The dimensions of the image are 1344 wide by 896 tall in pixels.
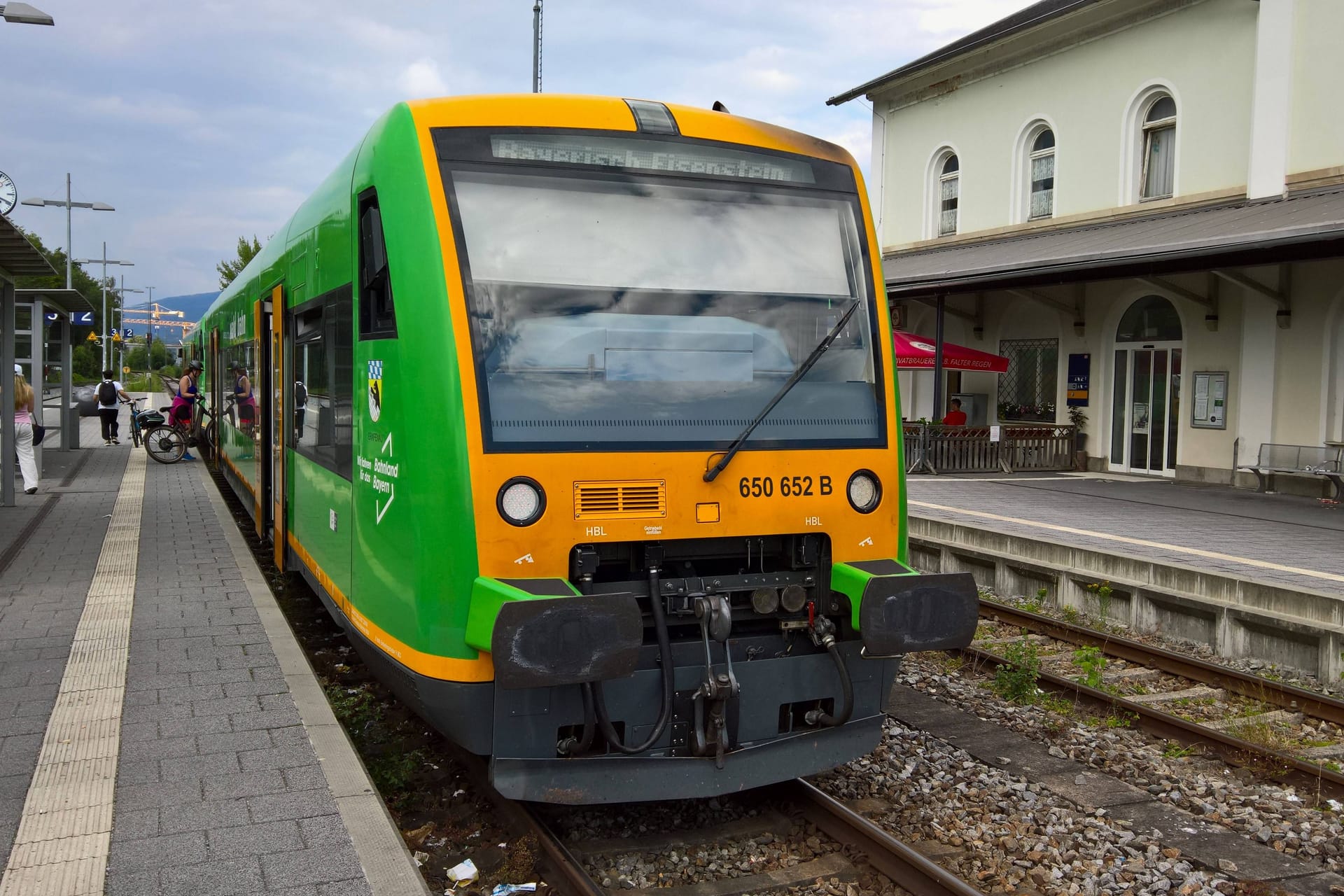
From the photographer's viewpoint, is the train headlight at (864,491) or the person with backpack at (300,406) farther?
the person with backpack at (300,406)

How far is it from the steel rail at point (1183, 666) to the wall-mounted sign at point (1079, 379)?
481 inches

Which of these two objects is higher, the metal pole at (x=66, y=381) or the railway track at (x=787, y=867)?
the metal pole at (x=66, y=381)

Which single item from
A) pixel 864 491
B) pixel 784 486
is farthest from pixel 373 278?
pixel 864 491

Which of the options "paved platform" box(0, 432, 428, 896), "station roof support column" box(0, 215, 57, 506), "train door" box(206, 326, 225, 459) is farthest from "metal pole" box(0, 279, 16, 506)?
"paved platform" box(0, 432, 428, 896)

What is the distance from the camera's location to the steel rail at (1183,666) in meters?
6.74

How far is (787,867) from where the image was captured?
14.5ft

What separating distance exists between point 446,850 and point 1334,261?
1595 centimetres

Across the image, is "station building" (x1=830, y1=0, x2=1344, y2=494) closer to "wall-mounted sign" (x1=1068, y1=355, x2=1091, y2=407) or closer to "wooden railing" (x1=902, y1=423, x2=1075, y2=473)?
"wall-mounted sign" (x1=1068, y1=355, x2=1091, y2=407)

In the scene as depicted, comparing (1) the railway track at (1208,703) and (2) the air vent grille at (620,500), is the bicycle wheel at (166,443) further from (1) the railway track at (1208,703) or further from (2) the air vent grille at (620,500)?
(2) the air vent grille at (620,500)

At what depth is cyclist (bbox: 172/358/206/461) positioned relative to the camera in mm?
20719

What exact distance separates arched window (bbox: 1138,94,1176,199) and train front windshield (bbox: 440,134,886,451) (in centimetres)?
1692

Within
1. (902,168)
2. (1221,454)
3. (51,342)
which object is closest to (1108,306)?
(1221,454)

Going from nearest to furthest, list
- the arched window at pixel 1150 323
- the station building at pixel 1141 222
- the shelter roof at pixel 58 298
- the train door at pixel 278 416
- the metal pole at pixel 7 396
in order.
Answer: the train door at pixel 278 416, the metal pole at pixel 7 396, the shelter roof at pixel 58 298, the station building at pixel 1141 222, the arched window at pixel 1150 323

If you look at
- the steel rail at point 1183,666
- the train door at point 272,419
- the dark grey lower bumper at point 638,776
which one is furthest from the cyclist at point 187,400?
the dark grey lower bumper at point 638,776
